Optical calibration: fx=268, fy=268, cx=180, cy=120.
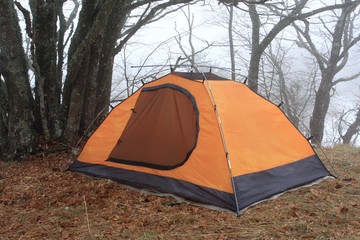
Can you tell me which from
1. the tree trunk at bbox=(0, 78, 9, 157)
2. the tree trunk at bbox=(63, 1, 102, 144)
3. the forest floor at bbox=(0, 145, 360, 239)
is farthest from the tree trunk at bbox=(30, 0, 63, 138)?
the forest floor at bbox=(0, 145, 360, 239)

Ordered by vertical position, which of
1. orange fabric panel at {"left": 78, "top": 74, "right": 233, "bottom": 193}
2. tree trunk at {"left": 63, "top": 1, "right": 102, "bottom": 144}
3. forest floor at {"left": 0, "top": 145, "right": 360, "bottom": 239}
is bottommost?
forest floor at {"left": 0, "top": 145, "right": 360, "bottom": 239}

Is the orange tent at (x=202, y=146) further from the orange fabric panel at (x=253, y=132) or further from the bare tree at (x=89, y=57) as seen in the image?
the bare tree at (x=89, y=57)

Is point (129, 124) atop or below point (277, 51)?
below

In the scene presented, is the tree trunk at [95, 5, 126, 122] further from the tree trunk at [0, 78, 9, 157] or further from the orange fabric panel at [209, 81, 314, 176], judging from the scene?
the orange fabric panel at [209, 81, 314, 176]

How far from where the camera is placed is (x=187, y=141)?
3.54m

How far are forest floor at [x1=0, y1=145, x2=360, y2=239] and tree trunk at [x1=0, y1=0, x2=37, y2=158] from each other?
1030 millimetres

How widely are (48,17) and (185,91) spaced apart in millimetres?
3085

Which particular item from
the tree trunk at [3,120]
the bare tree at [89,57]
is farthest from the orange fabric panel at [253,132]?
the tree trunk at [3,120]

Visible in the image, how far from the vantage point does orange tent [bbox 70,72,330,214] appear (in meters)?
3.18

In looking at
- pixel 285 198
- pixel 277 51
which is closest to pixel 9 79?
pixel 285 198

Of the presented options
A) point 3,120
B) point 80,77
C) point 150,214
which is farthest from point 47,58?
point 150,214

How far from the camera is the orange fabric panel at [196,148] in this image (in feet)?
10.4

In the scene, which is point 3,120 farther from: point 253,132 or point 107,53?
point 253,132

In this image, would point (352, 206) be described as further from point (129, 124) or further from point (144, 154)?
point (129, 124)
